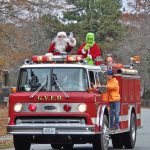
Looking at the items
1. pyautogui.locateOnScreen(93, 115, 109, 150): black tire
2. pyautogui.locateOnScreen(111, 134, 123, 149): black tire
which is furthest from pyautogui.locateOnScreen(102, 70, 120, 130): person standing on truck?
pyautogui.locateOnScreen(111, 134, 123, 149): black tire

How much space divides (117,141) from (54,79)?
14.5 feet

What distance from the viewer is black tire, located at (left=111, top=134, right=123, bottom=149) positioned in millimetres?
18294

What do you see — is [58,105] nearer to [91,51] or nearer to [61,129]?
[61,129]

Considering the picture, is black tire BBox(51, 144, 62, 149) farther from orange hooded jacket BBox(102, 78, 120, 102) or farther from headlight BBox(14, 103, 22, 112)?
headlight BBox(14, 103, 22, 112)

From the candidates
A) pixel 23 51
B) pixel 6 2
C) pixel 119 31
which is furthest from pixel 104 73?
pixel 119 31

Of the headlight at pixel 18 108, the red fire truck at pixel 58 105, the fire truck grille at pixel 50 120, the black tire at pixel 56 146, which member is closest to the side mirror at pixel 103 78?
the red fire truck at pixel 58 105

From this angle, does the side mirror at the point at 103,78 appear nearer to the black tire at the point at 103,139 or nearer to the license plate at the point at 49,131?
the black tire at the point at 103,139

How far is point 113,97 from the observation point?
16.2 m

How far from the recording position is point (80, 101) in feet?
47.1

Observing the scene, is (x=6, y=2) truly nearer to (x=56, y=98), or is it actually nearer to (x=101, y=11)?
Result: (x=56, y=98)

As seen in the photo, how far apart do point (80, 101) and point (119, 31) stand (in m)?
58.8

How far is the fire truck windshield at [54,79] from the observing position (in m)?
14.8

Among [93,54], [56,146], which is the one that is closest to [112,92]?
[93,54]

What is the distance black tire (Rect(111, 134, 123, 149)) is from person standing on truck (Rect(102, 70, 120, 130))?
1967mm
